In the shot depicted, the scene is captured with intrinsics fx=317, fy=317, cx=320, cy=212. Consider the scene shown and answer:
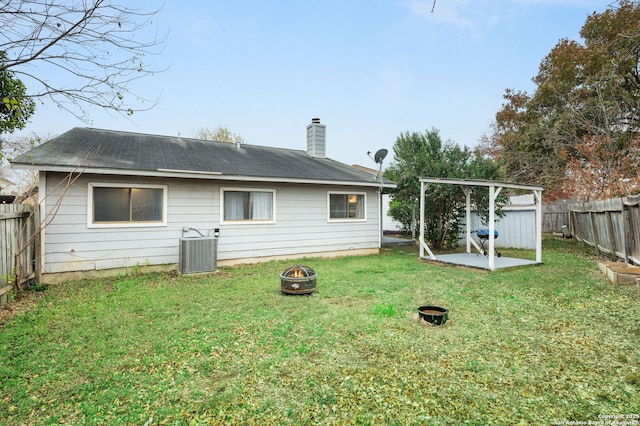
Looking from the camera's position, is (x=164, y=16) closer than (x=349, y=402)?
No

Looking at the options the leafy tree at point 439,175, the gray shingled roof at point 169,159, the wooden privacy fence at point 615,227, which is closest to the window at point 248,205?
the gray shingled roof at point 169,159

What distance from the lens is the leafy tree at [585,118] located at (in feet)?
38.3

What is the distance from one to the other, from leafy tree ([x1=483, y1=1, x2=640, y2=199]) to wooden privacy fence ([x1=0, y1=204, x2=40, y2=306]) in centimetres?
1642

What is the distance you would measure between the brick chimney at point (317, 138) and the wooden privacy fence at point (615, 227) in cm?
920

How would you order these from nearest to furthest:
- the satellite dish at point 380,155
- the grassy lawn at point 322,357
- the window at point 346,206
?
the grassy lawn at point 322,357, the satellite dish at point 380,155, the window at point 346,206

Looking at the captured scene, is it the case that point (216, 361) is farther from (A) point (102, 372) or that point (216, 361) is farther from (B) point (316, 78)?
(B) point (316, 78)

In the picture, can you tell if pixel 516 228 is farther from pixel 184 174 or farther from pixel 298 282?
pixel 184 174

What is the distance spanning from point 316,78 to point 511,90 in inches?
380

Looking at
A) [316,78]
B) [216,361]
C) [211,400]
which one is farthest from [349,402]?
[316,78]

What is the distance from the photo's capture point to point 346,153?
1029 inches

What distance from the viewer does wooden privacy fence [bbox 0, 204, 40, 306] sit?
512 cm

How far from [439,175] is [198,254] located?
25.7 ft

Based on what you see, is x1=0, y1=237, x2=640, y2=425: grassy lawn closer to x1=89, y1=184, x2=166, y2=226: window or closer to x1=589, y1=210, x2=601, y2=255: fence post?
x1=89, y1=184, x2=166, y2=226: window

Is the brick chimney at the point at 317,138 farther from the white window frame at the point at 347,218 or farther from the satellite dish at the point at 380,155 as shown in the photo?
the satellite dish at the point at 380,155
